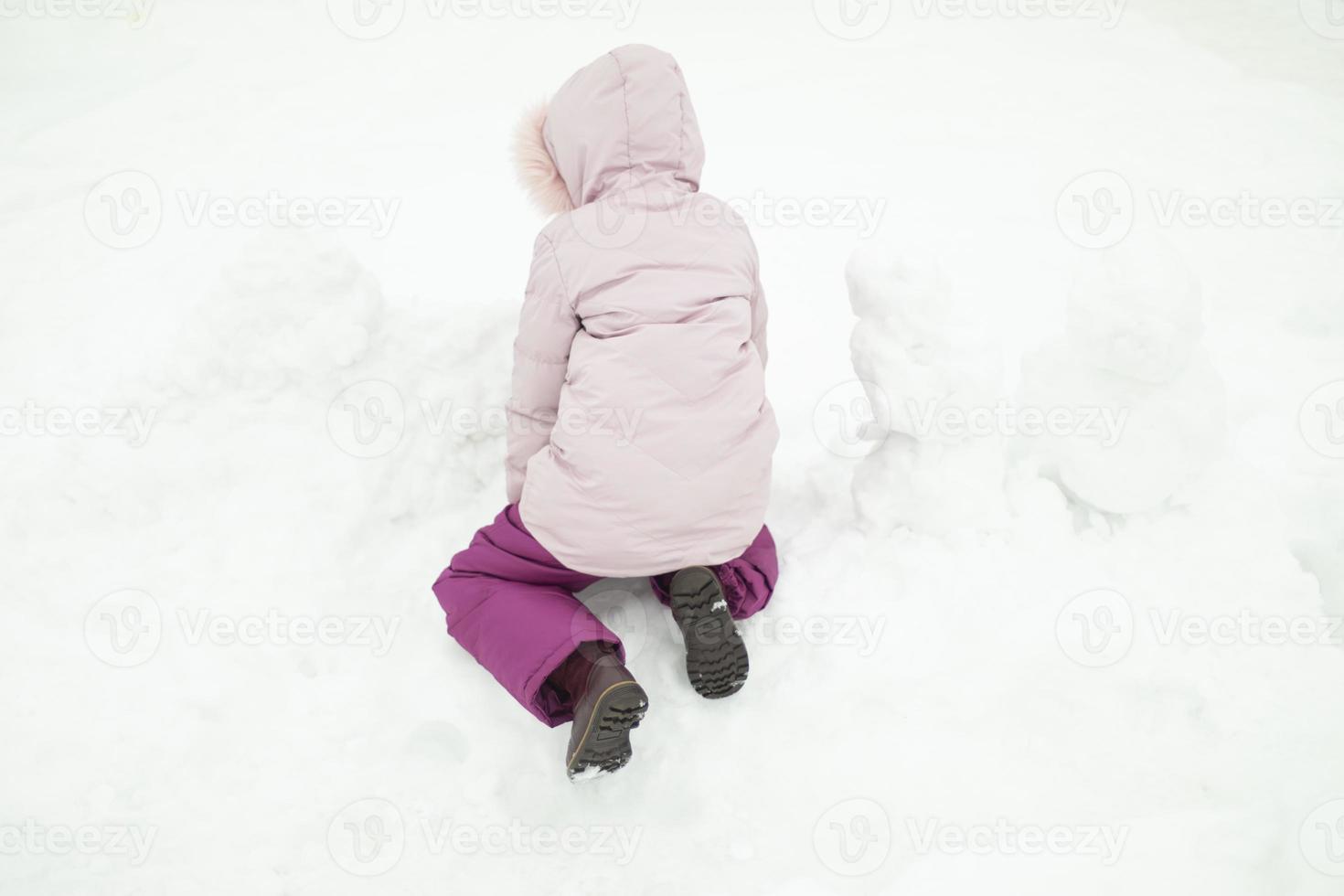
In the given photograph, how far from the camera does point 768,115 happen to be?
A: 4168 millimetres

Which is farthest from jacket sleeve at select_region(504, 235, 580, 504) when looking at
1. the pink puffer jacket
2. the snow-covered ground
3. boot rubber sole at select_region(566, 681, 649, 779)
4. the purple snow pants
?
boot rubber sole at select_region(566, 681, 649, 779)

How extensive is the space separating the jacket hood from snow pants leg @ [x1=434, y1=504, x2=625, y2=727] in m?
0.70

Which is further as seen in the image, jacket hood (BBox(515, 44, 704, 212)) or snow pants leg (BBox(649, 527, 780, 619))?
snow pants leg (BBox(649, 527, 780, 619))

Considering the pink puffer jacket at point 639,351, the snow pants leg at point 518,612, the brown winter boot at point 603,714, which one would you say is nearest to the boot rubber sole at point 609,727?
the brown winter boot at point 603,714

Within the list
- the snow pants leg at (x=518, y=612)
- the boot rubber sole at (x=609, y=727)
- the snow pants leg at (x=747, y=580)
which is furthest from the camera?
the snow pants leg at (x=747, y=580)

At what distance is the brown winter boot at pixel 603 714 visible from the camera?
5.02 ft

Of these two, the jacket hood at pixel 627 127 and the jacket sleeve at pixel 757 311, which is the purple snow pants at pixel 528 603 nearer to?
the jacket sleeve at pixel 757 311

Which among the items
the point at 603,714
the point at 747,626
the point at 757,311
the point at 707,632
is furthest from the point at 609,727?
the point at 757,311

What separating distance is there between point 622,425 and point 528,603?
0.41 metres

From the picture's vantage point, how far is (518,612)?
1.71 metres

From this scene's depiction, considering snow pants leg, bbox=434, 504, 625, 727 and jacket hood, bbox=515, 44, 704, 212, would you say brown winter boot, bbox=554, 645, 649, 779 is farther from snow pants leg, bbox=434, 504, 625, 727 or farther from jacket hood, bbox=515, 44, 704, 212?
jacket hood, bbox=515, 44, 704, 212

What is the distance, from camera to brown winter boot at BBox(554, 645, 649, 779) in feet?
5.02

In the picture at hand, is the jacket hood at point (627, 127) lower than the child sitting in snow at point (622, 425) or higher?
higher

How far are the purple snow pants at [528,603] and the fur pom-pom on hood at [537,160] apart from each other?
67cm
